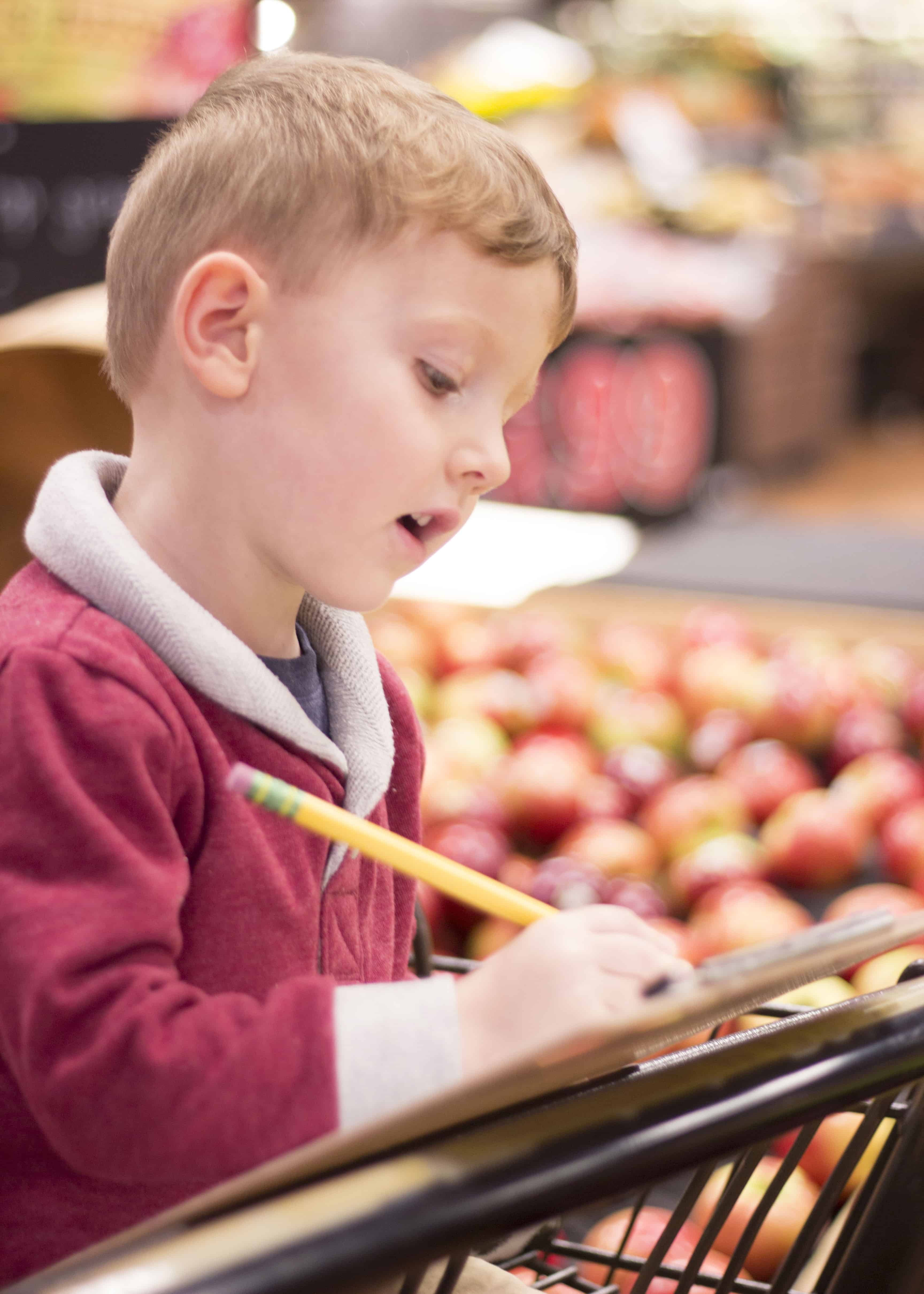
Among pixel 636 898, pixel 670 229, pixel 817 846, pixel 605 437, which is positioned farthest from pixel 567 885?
pixel 670 229

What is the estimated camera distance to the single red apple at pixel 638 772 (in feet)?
6.88

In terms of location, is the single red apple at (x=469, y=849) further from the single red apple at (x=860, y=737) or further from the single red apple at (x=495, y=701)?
the single red apple at (x=860, y=737)

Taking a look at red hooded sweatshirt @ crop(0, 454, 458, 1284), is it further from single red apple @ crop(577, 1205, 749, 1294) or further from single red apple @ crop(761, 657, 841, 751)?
single red apple @ crop(761, 657, 841, 751)

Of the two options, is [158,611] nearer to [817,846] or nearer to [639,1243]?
[639,1243]

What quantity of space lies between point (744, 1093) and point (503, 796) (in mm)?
1465

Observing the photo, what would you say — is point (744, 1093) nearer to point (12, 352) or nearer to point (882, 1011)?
point (882, 1011)

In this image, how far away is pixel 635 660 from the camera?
2.42m

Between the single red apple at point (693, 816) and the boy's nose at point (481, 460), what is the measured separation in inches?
49.4

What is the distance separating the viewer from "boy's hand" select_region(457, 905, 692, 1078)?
575 millimetres

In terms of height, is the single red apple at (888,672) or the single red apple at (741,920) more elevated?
the single red apple at (888,672)

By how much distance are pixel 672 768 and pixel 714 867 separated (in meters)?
0.38

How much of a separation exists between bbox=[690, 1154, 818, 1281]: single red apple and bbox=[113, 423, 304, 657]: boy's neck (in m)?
0.71

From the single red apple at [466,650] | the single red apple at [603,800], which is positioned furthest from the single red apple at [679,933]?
the single red apple at [466,650]

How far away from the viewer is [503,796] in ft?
6.70
